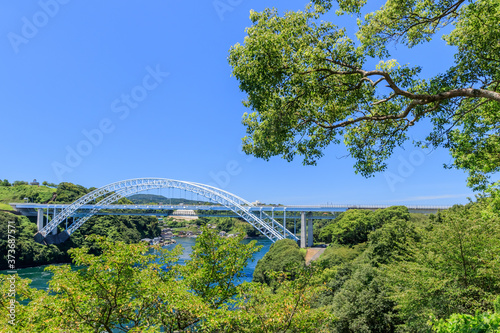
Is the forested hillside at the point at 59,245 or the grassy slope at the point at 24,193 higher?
the grassy slope at the point at 24,193

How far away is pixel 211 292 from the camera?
4773 millimetres

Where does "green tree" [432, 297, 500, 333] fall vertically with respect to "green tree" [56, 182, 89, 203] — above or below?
below

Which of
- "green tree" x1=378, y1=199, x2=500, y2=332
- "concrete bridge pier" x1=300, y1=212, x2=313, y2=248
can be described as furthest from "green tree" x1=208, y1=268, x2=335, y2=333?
"concrete bridge pier" x1=300, y1=212, x2=313, y2=248

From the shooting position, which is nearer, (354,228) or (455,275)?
(455,275)

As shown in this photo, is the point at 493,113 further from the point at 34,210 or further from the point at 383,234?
the point at 34,210

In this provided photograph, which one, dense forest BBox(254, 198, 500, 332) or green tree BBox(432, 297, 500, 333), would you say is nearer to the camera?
green tree BBox(432, 297, 500, 333)

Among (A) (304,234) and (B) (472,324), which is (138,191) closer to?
(A) (304,234)

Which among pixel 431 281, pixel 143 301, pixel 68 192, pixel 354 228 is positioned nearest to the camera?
pixel 143 301

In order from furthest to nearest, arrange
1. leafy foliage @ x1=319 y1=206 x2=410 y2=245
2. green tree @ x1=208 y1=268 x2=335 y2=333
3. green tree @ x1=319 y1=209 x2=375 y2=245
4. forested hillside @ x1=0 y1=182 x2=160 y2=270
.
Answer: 1. forested hillside @ x1=0 y1=182 x2=160 y2=270
2. green tree @ x1=319 y1=209 x2=375 y2=245
3. leafy foliage @ x1=319 y1=206 x2=410 y2=245
4. green tree @ x1=208 y1=268 x2=335 y2=333

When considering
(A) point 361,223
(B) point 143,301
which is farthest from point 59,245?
(B) point 143,301

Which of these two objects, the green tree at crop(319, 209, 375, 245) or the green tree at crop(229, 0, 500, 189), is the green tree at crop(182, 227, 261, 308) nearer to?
the green tree at crop(229, 0, 500, 189)

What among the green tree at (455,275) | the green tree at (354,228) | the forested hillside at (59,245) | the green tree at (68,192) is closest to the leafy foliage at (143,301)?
the green tree at (455,275)

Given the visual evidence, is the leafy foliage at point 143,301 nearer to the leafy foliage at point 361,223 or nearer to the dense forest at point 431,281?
the dense forest at point 431,281

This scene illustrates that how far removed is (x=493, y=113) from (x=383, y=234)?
12901mm
